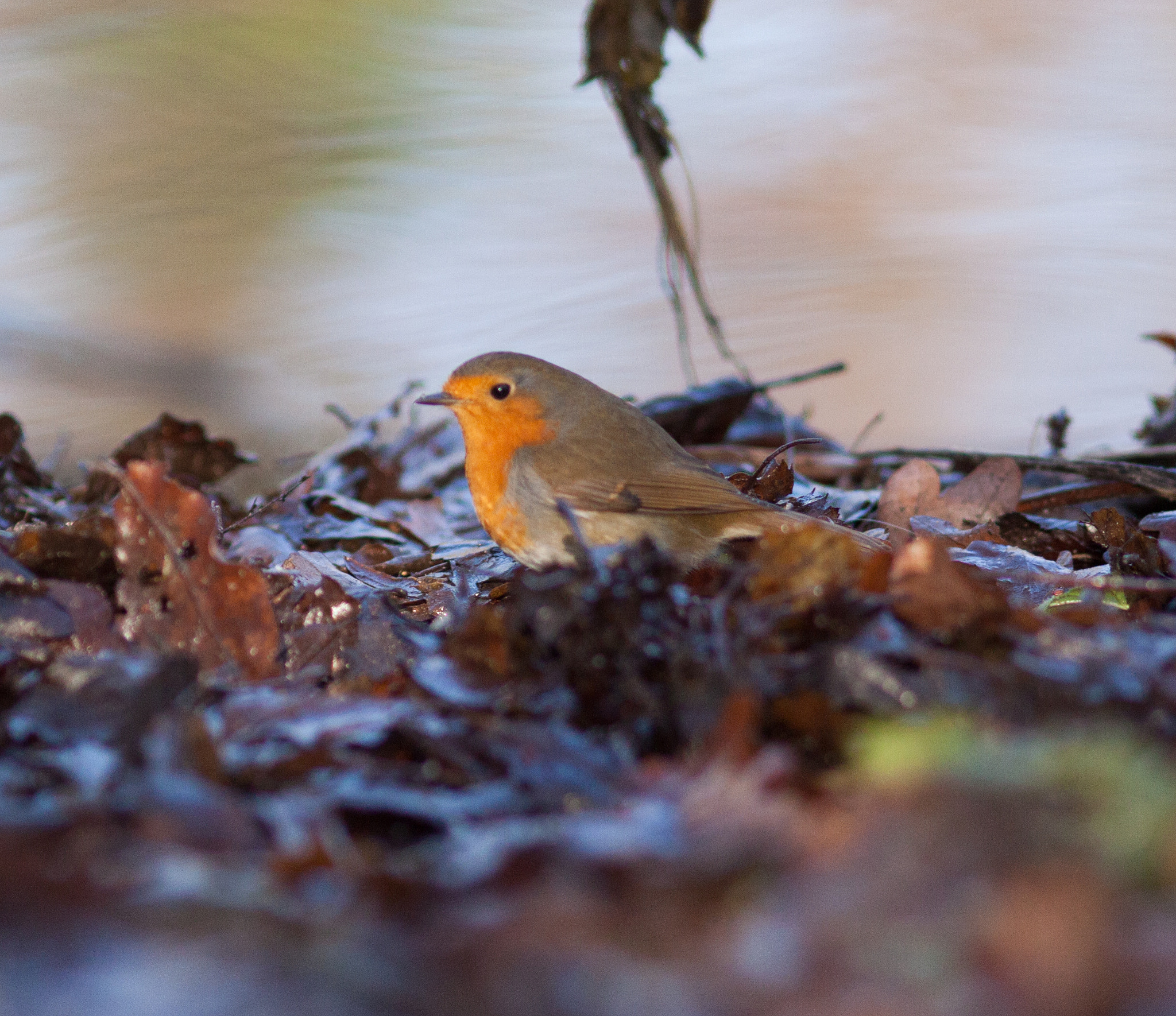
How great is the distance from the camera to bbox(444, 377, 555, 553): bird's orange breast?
3.14 metres

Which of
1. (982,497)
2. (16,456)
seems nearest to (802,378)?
(982,497)

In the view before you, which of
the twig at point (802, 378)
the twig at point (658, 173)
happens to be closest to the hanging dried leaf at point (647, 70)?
the twig at point (658, 173)

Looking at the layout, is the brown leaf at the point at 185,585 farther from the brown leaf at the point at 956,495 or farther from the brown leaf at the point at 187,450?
the brown leaf at the point at 187,450

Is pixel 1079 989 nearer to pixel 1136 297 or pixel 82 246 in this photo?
pixel 1136 297

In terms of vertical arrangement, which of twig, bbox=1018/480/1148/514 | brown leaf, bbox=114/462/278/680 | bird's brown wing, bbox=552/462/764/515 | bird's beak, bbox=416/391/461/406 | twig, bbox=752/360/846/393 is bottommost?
twig, bbox=1018/480/1148/514

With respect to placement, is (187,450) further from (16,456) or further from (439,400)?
(439,400)

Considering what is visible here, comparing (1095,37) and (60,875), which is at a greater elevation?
(1095,37)

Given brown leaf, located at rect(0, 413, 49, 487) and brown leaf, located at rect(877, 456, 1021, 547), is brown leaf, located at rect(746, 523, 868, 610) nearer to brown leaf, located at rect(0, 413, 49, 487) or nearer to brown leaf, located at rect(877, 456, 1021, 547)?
brown leaf, located at rect(877, 456, 1021, 547)

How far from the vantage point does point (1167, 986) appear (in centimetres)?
85

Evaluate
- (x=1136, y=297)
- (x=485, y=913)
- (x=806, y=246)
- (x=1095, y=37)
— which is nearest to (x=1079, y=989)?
(x=485, y=913)

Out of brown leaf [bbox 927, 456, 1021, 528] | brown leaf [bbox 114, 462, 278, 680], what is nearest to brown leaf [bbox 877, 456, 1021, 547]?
brown leaf [bbox 927, 456, 1021, 528]

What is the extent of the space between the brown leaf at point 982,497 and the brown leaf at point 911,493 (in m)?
0.02

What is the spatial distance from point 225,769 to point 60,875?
306 mm

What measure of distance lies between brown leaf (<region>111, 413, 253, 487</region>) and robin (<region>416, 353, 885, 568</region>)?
3.00ft
